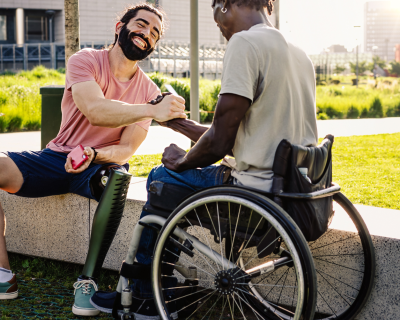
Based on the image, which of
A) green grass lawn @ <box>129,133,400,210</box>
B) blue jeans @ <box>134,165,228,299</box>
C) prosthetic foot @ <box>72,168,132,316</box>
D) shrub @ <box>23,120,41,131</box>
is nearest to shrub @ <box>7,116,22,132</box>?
shrub @ <box>23,120,41,131</box>

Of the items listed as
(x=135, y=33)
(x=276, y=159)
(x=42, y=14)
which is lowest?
(x=276, y=159)

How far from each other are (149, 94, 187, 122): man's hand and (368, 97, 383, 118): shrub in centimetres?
1543

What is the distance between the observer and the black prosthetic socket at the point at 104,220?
2.97m

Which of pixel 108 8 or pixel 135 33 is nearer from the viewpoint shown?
pixel 135 33

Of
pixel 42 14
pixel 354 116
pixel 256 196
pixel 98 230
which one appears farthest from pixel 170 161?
pixel 42 14

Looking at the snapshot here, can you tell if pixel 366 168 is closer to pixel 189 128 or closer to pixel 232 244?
pixel 189 128

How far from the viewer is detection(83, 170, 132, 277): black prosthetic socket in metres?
2.97

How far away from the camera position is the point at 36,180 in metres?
3.28

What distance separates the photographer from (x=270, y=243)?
87.0 inches

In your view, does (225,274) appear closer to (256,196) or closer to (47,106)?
(256,196)

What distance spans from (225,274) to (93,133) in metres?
1.53

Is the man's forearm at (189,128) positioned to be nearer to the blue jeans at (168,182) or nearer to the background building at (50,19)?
the blue jeans at (168,182)

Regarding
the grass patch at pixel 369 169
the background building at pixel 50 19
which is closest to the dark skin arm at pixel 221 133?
the grass patch at pixel 369 169

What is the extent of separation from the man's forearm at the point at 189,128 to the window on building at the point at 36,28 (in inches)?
1798
